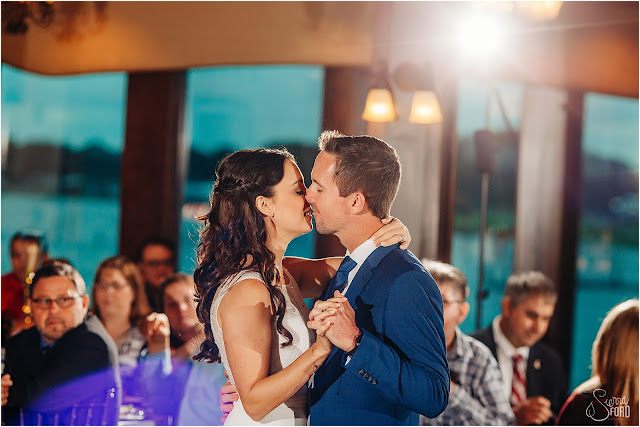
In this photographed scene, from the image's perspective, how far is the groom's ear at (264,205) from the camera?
2.12 meters

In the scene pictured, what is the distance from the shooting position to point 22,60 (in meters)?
3.61

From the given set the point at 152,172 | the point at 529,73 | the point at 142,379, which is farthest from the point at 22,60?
the point at 529,73

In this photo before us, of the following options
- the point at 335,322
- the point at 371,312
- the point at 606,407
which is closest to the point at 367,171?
the point at 371,312

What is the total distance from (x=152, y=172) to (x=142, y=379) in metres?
1.16

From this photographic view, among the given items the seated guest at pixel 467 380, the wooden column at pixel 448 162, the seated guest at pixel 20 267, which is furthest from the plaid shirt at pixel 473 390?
the seated guest at pixel 20 267

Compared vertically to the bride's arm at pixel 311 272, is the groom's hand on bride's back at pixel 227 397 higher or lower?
lower

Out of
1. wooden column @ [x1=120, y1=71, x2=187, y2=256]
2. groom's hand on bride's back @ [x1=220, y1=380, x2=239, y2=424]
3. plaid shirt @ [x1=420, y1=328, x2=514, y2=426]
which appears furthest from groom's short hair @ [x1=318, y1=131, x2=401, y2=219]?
wooden column @ [x1=120, y1=71, x2=187, y2=256]

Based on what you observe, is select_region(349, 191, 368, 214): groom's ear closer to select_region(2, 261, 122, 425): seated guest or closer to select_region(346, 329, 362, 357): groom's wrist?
select_region(346, 329, 362, 357): groom's wrist

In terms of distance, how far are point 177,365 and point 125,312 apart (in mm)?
375

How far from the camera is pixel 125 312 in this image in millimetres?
3312

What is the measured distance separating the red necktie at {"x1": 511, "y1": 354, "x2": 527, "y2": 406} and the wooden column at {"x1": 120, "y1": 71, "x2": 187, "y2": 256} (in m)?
2.02

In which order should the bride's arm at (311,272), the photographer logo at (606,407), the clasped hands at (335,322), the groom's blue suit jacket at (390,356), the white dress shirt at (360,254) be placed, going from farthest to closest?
the photographer logo at (606,407), the bride's arm at (311,272), the white dress shirt at (360,254), the groom's blue suit jacket at (390,356), the clasped hands at (335,322)

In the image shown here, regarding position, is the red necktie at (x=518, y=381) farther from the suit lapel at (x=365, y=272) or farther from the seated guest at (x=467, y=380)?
the suit lapel at (x=365, y=272)

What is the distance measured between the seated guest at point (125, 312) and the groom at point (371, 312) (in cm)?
143
